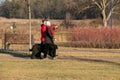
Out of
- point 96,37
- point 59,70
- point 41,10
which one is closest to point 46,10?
point 41,10

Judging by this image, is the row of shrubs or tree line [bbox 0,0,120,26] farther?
tree line [bbox 0,0,120,26]

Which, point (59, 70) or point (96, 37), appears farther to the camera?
point (96, 37)

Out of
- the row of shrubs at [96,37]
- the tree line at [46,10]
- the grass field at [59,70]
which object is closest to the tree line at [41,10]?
the tree line at [46,10]

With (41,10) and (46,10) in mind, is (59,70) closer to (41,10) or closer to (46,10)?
(41,10)

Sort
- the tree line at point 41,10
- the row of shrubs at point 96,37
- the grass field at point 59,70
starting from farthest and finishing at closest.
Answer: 1. the tree line at point 41,10
2. the row of shrubs at point 96,37
3. the grass field at point 59,70

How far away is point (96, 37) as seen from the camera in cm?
3158

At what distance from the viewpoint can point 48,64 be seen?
1827cm

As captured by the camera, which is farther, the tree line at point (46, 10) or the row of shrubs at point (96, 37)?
the tree line at point (46, 10)

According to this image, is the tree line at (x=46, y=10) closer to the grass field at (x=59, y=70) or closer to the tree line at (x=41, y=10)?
the tree line at (x=41, y=10)

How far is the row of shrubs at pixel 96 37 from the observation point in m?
31.2

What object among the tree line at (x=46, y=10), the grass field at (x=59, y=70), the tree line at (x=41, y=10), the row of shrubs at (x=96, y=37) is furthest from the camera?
the tree line at (x=41, y=10)

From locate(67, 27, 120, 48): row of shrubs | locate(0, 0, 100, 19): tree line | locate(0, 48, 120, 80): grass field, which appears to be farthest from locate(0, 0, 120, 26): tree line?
locate(0, 48, 120, 80): grass field

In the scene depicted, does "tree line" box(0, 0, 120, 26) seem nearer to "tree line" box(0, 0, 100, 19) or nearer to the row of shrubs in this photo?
"tree line" box(0, 0, 100, 19)

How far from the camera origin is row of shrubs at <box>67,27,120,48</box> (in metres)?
Result: 31.2
